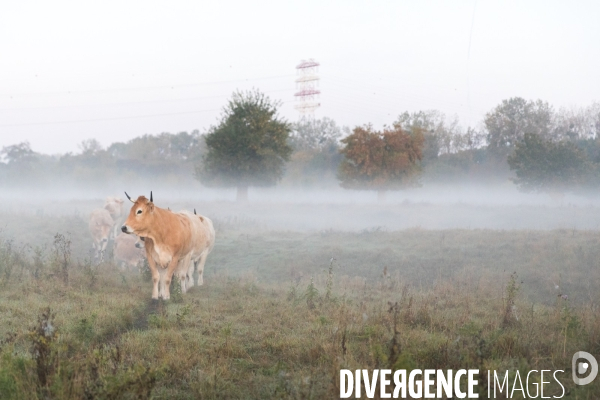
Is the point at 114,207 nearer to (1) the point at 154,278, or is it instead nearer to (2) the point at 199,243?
(2) the point at 199,243

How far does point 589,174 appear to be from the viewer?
41.9 m

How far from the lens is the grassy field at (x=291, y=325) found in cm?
523

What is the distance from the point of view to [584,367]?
6172mm

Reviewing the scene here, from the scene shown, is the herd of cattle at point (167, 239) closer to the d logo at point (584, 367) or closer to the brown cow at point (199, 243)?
the brown cow at point (199, 243)

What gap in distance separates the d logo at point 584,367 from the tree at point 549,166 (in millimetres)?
36420

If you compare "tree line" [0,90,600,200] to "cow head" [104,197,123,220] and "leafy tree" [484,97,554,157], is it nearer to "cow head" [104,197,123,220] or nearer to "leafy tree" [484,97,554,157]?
"leafy tree" [484,97,554,157]

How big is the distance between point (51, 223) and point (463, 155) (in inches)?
2178

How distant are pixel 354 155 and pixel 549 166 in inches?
560

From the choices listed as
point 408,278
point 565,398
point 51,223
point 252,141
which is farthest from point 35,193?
point 565,398

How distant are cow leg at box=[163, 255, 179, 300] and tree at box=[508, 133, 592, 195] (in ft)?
113

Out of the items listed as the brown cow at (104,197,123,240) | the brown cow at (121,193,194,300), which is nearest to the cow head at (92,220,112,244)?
the brown cow at (104,197,123,240)

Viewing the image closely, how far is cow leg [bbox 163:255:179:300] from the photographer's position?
37.1 ft

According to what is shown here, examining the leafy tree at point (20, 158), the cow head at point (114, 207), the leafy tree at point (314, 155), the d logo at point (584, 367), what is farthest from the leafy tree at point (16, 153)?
the d logo at point (584, 367)

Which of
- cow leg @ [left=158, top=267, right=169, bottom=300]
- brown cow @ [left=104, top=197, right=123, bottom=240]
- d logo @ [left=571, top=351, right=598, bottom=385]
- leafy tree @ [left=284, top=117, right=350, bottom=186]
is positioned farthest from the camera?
leafy tree @ [left=284, top=117, right=350, bottom=186]
